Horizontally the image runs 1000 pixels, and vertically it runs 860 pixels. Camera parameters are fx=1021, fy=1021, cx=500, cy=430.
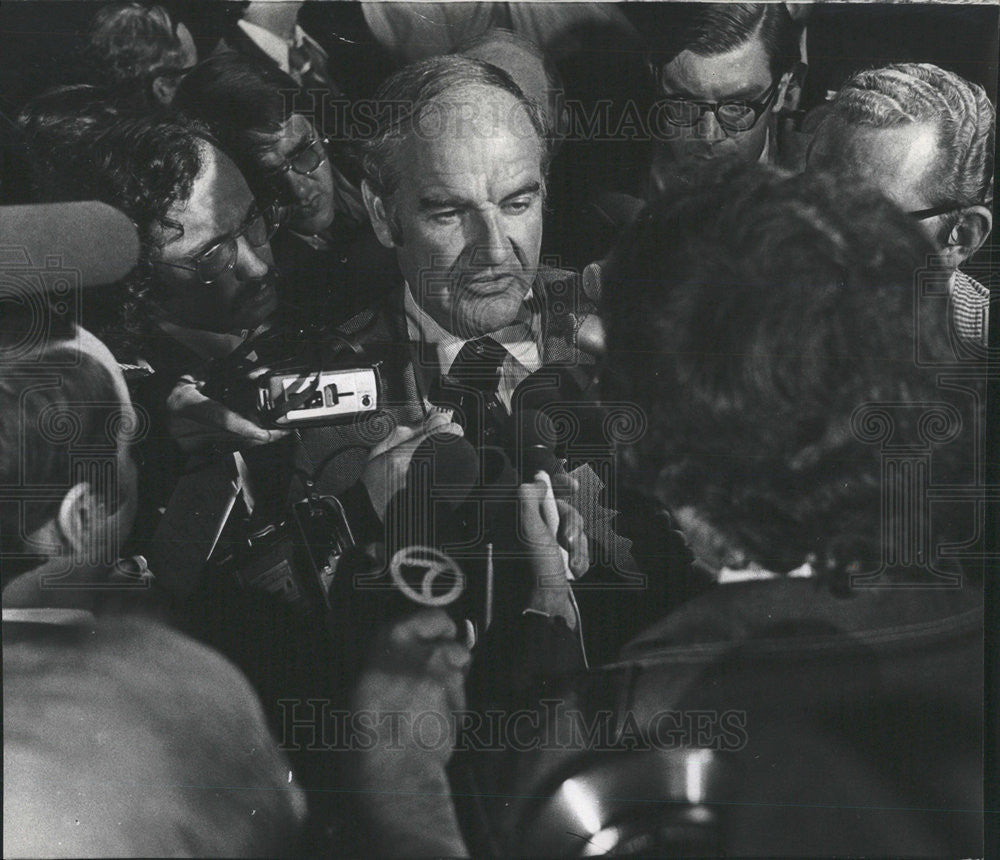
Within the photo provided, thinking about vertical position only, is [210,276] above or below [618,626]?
above

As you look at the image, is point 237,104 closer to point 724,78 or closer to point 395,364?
point 395,364

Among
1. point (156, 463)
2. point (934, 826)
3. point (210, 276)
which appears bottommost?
point (934, 826)

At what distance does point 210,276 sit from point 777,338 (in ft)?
4.98

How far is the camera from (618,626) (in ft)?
8.96

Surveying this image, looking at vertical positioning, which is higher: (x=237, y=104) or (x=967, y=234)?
(x=237, y=104)

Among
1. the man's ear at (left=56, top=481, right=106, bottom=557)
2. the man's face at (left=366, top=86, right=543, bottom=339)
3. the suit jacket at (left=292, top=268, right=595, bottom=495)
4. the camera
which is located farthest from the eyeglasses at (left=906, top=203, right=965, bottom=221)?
the man's ear at (left=56, top=481, right=106, bottom=557)

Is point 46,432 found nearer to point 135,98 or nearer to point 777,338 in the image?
point 135,98

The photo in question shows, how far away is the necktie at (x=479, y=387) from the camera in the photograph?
8.95ft

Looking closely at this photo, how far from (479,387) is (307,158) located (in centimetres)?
76

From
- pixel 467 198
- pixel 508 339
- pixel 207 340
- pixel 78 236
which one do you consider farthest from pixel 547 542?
pixel 78 236

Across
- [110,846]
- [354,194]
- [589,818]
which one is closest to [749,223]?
[354,194]

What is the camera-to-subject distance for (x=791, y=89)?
8.93 feet

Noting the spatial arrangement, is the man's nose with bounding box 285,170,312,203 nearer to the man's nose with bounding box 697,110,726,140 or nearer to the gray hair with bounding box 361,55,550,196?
the gray hair with bounding box 361,55,550,196

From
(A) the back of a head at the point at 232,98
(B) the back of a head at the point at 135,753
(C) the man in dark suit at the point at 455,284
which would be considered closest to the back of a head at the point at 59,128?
(A) the back of a head at the point at 232,98
